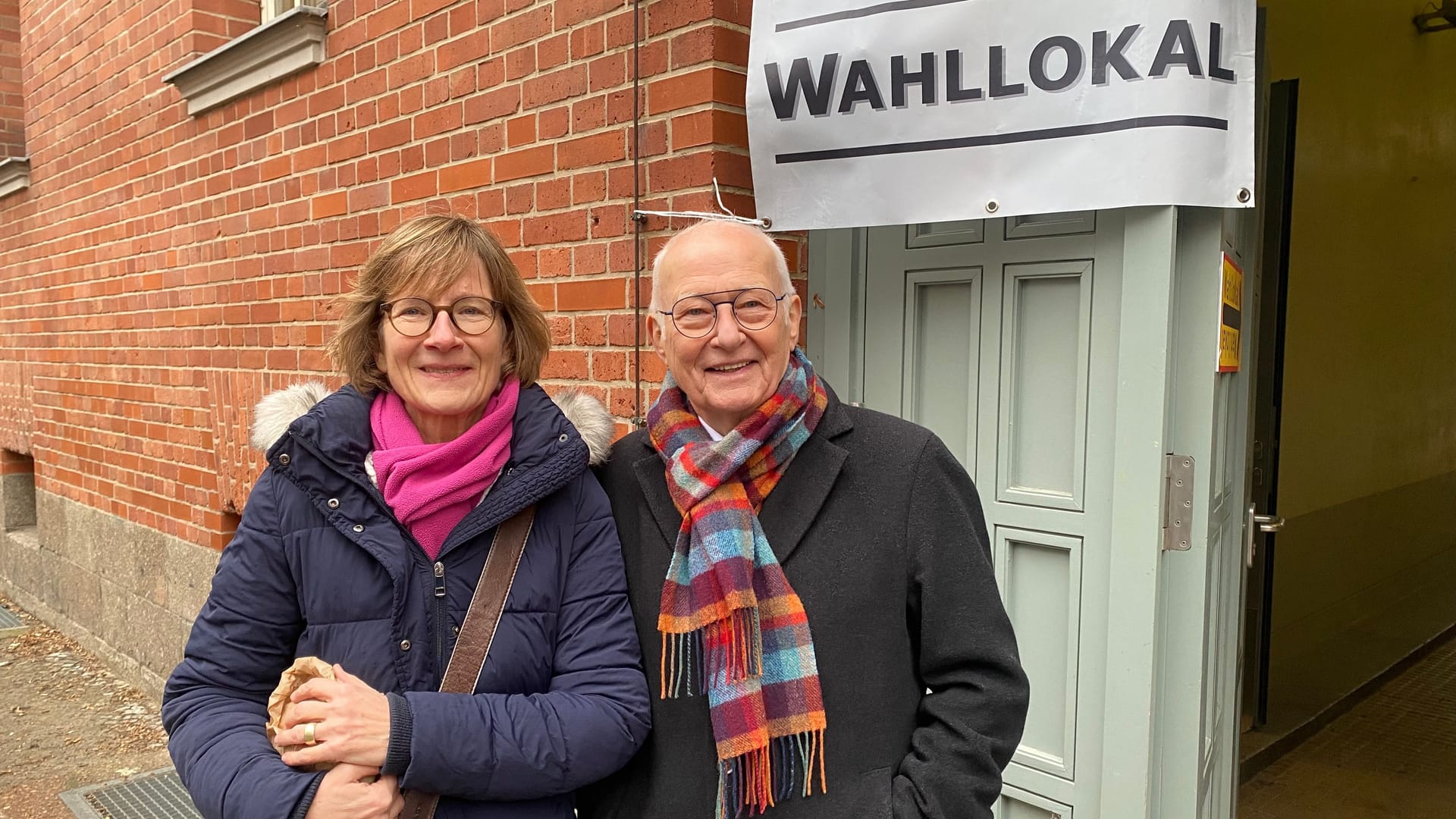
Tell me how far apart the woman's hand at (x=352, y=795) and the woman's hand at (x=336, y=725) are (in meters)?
0.02

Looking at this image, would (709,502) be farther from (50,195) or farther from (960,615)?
(50,195)

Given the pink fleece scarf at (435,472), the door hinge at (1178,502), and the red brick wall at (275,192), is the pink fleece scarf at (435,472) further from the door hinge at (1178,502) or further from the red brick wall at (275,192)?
the door hinge at (1178,502)

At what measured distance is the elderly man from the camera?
5.30 ft

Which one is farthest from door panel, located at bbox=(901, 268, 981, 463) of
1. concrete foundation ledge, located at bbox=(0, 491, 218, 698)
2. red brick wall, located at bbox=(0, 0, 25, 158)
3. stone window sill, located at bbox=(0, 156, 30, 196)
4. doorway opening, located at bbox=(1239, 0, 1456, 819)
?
red brick wall, located at bbox=(0, 0, 25, 158)

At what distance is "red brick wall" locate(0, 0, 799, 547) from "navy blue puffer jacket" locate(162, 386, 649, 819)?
1120 millimetres

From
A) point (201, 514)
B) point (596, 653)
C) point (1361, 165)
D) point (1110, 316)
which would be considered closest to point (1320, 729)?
point (1361, 165)

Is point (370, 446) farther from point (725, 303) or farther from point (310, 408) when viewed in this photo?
point (725, 303)

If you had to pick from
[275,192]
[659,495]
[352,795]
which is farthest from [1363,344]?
[352,795]

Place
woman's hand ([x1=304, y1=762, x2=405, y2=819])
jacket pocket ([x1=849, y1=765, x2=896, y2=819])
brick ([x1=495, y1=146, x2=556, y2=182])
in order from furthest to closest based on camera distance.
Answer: brick ([x1=495, y1=146, x2=556, y2=182]) < jacket pocket ([x1=849, y1=765, x2=896, y2=819]) < woman's hand ([x1=304, y1=762, x2=405, y2=819])

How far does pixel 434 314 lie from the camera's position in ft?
5.70

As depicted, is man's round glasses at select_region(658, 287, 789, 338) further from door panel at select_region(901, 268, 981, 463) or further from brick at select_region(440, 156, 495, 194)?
brick at select_region(440, 156, 495, 194)

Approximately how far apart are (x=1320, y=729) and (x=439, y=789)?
5207 mm

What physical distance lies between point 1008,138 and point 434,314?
1318 millimetres

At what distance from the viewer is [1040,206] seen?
2.19m
